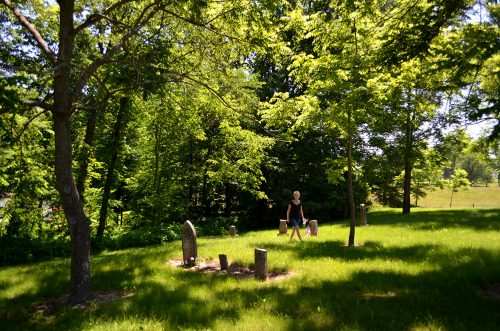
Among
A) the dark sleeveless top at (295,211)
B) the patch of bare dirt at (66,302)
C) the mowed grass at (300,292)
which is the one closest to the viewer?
the mowed grass at (300,292)

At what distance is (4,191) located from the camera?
16844 mm

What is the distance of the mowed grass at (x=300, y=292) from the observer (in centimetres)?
598

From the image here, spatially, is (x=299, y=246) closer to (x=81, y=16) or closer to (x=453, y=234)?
(x=453, y=234)

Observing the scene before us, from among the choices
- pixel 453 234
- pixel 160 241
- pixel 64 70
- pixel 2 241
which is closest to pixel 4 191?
pixel 2 241

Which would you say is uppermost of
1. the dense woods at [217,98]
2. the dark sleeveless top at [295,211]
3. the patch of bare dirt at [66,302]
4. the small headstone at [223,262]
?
the dense woods at [217,98]

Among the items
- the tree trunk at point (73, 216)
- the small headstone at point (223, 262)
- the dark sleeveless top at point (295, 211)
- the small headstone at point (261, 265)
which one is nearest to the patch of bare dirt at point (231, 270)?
the small headstone at point (223, 262)

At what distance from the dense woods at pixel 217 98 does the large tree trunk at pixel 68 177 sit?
0.03 meters

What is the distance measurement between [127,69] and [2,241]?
10023mm

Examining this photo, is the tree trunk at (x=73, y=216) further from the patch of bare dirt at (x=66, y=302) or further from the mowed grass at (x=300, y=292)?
the mowed grass at (x=300, y=292)

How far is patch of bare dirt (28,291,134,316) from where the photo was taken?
7730mm

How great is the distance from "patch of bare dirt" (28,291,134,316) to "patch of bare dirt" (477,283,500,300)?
7.59 m

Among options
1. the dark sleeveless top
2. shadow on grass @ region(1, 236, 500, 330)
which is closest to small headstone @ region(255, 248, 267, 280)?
shadow on grass @ region(1, 236, 500, 330)

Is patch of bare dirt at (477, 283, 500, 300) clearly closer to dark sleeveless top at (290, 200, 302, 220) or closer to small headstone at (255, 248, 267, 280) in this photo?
small headstone at (255, 248, 267, 280)

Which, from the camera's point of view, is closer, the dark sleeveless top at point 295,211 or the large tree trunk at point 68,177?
the large tree trunk at point 68,177
